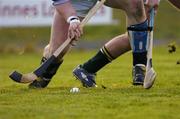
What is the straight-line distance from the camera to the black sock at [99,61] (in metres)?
10.5

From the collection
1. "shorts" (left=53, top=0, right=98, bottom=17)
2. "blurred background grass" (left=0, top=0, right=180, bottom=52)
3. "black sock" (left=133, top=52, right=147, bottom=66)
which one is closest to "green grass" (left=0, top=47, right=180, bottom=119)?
"black sock" (left=133, top=52, right=147, bottom=66)

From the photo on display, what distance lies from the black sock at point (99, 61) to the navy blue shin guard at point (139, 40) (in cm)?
49

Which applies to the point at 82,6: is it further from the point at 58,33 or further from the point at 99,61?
the point at 99,61

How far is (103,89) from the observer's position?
9.94 metres

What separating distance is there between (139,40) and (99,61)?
83cm

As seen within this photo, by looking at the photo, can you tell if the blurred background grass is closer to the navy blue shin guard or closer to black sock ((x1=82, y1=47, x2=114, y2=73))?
black sock ((x1=82, y1=47, x2=114, y2=73))

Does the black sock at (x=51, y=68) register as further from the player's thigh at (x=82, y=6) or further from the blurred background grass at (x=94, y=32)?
the blurred background grass at (x=94, y=32)

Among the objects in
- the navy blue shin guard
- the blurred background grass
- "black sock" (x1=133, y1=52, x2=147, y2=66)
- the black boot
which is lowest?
the blurred background grass

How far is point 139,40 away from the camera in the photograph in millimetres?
9977

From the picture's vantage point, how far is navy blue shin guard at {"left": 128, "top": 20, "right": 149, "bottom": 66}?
9945mm

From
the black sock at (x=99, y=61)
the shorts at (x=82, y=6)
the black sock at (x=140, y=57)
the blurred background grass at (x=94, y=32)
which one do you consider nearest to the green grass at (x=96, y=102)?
the black sock at (x=140, y=57)

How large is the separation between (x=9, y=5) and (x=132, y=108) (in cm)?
1880

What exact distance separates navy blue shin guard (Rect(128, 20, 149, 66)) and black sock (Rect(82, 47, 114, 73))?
19.2 inches

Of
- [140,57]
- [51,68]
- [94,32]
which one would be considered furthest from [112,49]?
[94,32]
